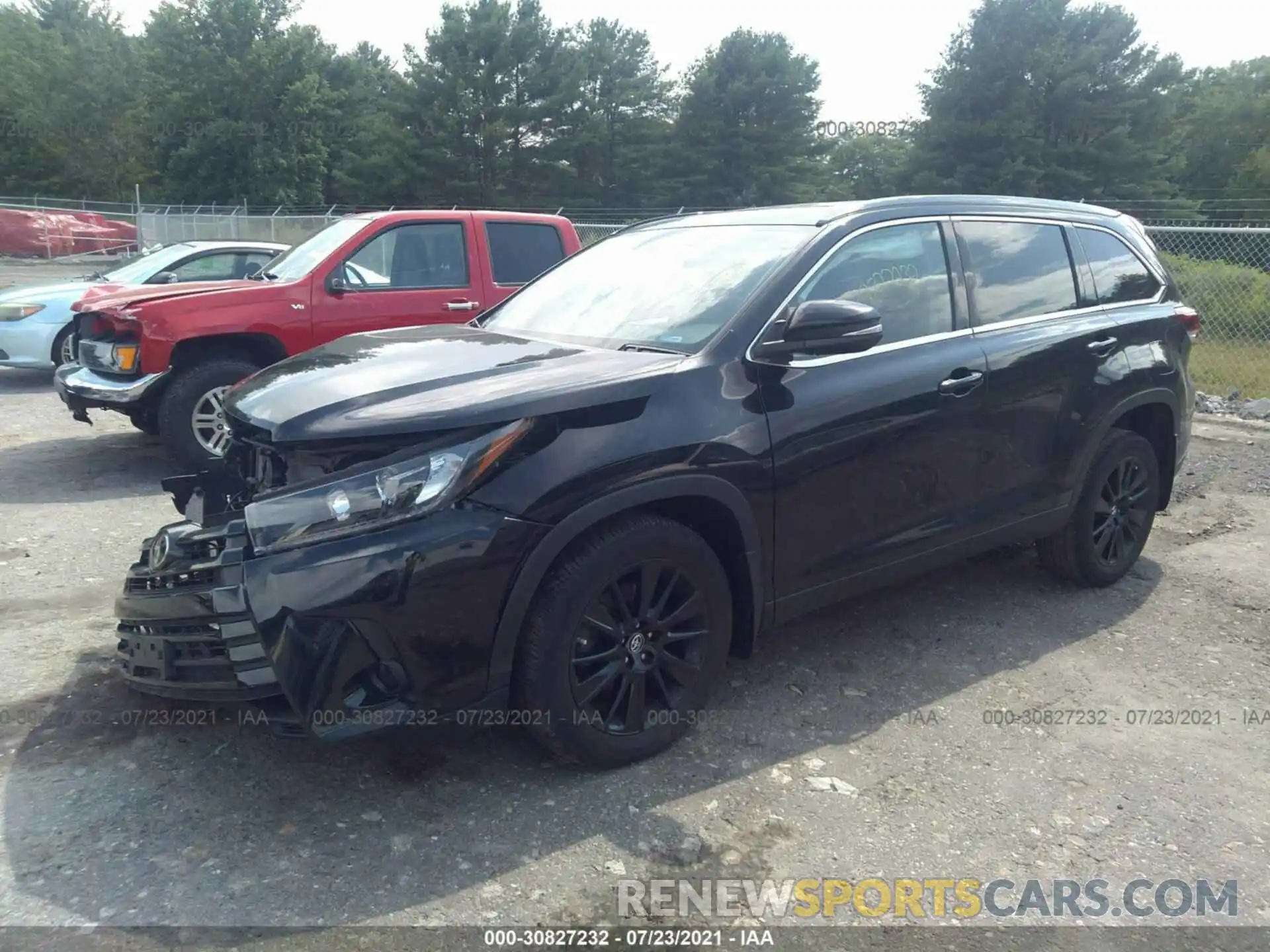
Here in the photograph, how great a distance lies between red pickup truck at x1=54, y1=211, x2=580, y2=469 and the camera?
21.2ft

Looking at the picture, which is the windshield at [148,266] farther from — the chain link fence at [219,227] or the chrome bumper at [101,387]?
the chain link fence at [219,227]

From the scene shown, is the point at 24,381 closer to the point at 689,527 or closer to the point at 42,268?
the point at 689,527

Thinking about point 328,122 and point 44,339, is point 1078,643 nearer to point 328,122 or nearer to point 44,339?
point 44,339

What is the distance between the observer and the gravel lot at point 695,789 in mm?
2658

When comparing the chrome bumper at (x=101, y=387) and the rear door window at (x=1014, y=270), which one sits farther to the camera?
the chrome bumper at (x=101, y=387)

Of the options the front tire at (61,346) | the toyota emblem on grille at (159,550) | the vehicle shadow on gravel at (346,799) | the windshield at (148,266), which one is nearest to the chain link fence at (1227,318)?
the vehicle shadow on gravel at (346,799)

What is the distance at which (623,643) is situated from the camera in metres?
3.09

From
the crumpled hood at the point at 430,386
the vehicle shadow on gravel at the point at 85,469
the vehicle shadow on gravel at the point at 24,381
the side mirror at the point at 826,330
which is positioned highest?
the side mirror at the point at 826,330

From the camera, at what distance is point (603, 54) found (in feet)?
157

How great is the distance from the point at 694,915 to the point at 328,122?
51.2 metres

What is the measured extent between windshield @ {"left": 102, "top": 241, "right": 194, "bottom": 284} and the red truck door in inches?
141

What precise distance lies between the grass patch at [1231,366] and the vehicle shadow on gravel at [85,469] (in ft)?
34.1

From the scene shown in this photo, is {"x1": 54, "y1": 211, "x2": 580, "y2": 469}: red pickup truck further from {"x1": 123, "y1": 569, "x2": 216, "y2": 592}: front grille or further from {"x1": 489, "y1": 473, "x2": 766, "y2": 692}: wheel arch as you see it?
{"x1": 489, "y1": 473, "x2": 766, "y2": 692}: wheel arch

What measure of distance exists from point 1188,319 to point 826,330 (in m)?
2.83
